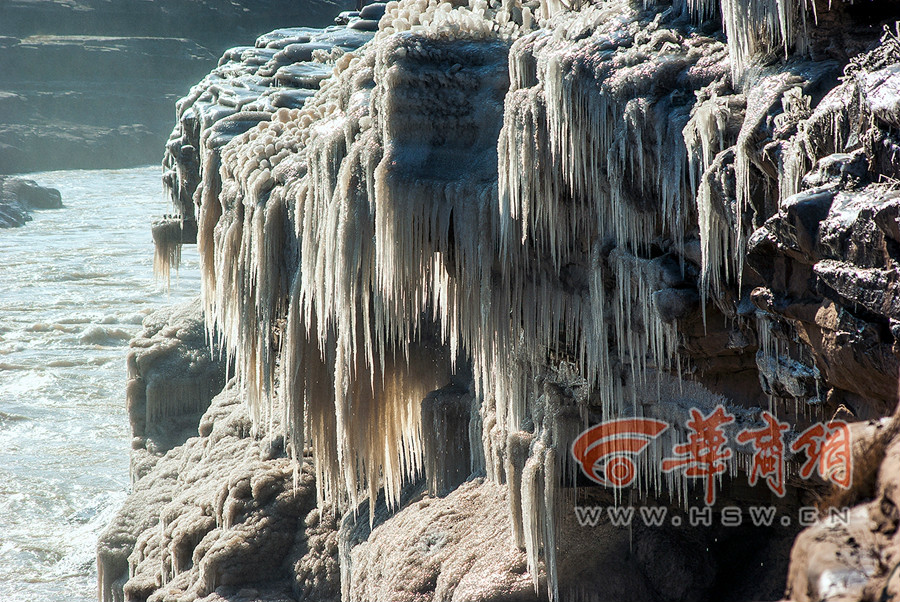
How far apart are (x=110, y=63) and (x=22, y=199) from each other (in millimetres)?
14187

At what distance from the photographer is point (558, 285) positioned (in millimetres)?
3941

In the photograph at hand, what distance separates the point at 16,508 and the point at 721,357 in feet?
36.7

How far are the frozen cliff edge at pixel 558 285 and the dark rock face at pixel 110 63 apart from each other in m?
33.9

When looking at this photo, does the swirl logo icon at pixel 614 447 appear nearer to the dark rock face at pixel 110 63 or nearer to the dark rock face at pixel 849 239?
the dark rock face at pixel 849 239

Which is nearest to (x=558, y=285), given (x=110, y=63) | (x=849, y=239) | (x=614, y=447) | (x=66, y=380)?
(x=614, y=447)

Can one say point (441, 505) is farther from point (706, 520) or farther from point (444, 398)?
point (706, 520)

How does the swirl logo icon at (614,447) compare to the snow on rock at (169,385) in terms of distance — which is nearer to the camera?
the swirl logo icon at (614,447)

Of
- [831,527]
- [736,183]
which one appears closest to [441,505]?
[736,183]

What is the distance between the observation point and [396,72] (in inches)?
159

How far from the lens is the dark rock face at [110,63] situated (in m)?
37.0

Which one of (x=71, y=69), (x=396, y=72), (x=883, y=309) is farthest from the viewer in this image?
(x=71, y=69)

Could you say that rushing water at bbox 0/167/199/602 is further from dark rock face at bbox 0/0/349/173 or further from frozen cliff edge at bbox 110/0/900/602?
dark rock face at bbox 0/0/349/173
